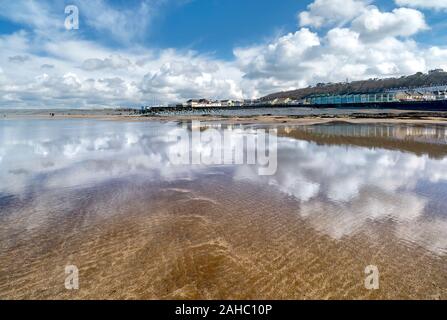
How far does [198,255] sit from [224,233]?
1125mm

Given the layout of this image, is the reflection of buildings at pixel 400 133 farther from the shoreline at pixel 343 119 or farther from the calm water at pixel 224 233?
the shoreline at pixel 343 119

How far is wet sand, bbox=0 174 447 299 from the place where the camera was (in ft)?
14.9

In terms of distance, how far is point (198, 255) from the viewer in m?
5.55

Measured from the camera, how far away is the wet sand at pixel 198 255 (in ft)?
14.9

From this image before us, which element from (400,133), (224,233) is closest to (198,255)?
(224,233)

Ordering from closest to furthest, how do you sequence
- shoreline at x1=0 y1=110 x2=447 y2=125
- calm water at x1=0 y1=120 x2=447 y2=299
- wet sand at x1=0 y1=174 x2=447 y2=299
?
wet sand at x1=0 y1=174 x2=447 y2=299 → calm water at x1=0 y1=120 x2=447 y2=299 → shoreline at x1=0 y1=110 x2=447 y2=125

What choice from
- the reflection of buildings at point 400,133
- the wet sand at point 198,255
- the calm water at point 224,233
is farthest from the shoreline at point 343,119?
the wet sand at point 198,255

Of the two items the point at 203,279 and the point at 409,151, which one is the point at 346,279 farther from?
the point at 409,151

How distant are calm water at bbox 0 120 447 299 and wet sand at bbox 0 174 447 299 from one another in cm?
3

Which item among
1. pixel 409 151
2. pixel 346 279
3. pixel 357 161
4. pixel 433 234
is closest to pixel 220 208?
pixel 346 279

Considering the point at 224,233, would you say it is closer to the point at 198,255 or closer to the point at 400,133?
the point at 198,255

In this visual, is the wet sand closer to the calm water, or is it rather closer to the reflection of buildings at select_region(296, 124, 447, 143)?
the calm water

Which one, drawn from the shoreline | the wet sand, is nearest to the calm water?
the wet sand
